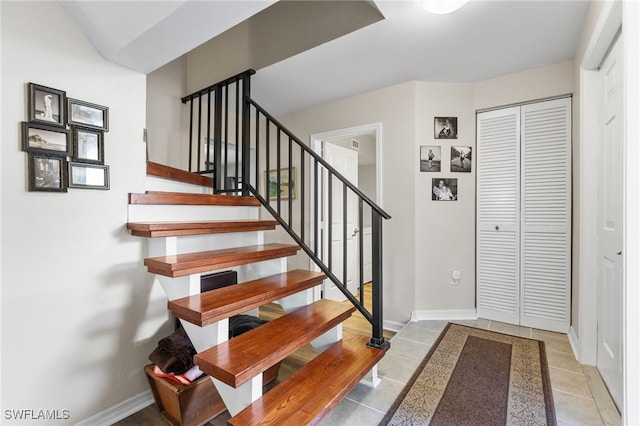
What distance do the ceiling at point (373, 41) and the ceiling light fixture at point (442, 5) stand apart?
109mm

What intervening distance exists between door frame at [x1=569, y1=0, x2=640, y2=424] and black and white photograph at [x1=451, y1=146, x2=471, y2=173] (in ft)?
3.03

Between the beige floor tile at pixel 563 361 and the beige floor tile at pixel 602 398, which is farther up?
the beige floor tile at pixel 602 398

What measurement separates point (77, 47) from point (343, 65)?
1.84 metres

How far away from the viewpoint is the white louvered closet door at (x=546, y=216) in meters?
2.49

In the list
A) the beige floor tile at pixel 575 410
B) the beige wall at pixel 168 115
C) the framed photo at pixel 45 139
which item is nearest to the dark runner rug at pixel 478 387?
the beige floor tile at pixel 575 410

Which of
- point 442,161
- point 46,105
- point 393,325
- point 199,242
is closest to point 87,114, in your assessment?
point 46,105

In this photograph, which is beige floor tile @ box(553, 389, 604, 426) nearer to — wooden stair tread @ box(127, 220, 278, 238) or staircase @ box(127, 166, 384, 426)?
staircase @ box(127, 166, 384, 426)

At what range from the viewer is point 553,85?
2.51m

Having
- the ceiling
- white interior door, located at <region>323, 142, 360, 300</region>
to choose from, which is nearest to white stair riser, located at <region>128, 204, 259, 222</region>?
the ceiling

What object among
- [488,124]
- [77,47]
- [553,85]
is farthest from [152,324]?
[553,85]

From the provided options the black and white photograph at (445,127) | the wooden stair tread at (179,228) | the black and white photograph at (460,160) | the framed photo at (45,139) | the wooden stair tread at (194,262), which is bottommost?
the wooden stair tread at (194,262)

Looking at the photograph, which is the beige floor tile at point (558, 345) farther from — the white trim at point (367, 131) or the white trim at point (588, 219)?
the white trim at point (367, 131)

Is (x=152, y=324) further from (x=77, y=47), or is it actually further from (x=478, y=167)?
(x=478, y=167)

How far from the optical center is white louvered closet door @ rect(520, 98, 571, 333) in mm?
2492
